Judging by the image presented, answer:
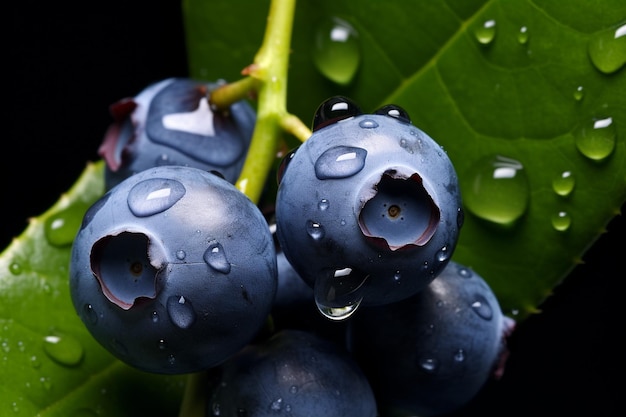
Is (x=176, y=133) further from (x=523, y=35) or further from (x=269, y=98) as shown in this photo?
(x=523, y=35)

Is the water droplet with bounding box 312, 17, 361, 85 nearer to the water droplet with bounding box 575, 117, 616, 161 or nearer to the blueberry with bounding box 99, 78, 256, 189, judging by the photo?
the blueberry with bounding box 99, 78, 256, 189

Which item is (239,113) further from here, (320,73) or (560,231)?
(560,231)

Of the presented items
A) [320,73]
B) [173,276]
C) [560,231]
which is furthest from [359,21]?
[173,276]

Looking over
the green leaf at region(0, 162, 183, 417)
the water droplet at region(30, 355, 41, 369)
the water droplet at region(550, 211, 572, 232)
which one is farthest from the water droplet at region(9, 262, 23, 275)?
the water droplet at region(550, 211, 572, 232)

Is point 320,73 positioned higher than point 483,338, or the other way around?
point 320,73

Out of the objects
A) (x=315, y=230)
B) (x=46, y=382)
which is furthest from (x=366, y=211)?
(x=46, y=382)

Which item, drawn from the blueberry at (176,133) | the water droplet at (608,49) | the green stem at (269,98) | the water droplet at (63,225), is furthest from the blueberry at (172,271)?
the water droplet at (608,49)
